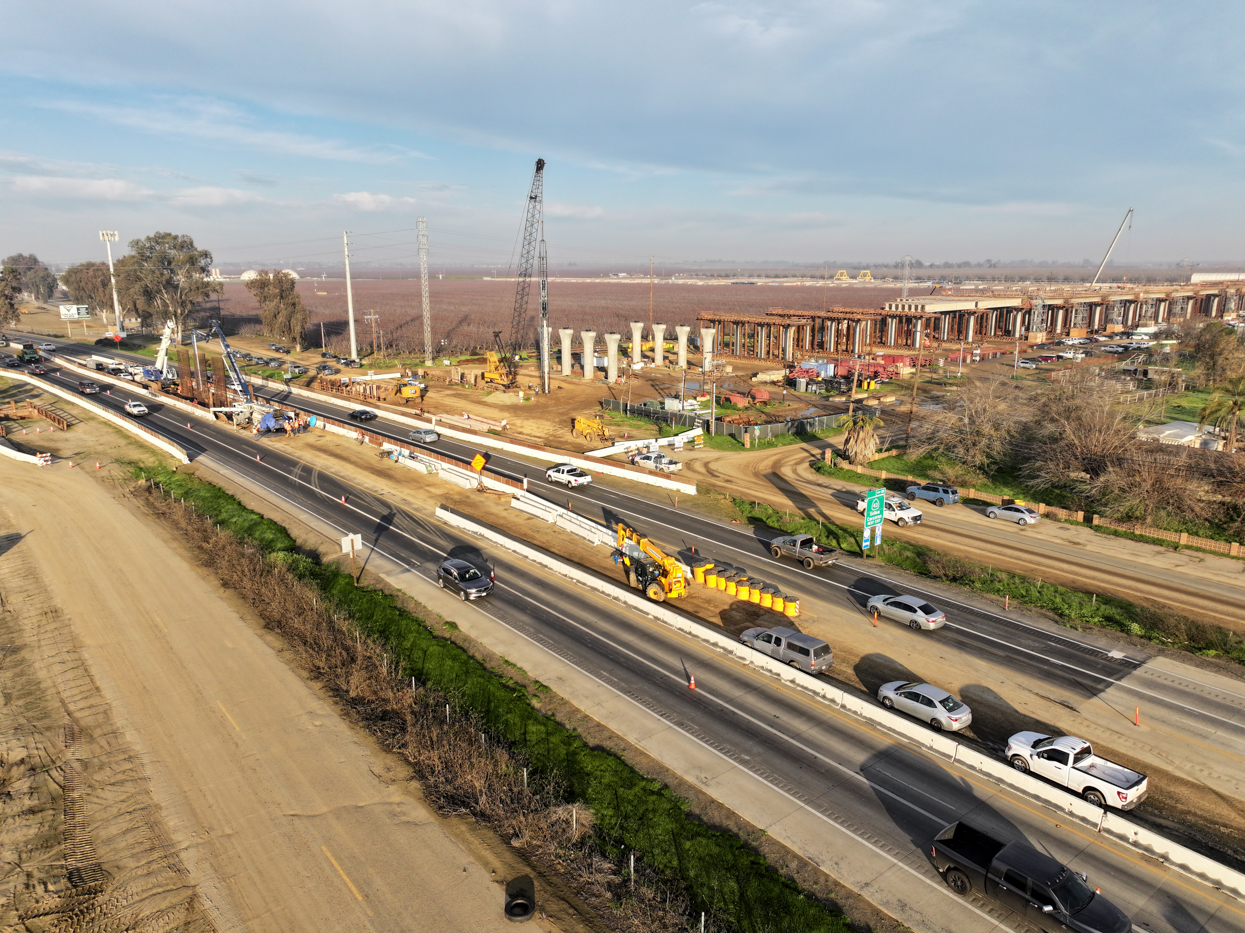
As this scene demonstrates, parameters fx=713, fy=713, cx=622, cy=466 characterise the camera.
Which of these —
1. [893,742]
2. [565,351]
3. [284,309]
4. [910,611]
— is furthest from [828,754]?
[284,309]

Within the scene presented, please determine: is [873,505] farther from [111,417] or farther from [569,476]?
[111,417]

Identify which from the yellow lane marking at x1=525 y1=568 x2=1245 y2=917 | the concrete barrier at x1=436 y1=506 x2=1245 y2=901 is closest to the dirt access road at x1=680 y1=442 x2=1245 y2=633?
the concrete barrier at x1=436 y1=506 x2=1245 y2=901

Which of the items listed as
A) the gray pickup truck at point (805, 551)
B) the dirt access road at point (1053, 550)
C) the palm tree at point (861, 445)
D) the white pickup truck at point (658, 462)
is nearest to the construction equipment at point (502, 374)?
the white pickup truck at point (658, 462)

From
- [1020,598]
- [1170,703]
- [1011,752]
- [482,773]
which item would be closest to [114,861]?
[482,773]

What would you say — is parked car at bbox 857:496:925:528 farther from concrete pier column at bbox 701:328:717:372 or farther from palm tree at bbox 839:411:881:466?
concrete pier column at bbox 701:328:717:372

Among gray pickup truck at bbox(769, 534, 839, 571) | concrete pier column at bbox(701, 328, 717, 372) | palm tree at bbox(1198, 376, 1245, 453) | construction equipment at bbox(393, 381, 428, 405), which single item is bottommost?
gray pickup truck at bbox(769, 534, 839, 571)

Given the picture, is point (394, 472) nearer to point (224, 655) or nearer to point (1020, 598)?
point (224, 655)

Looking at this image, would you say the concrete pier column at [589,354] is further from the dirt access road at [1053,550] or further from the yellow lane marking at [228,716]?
the yellow lane marking at [228,716]
